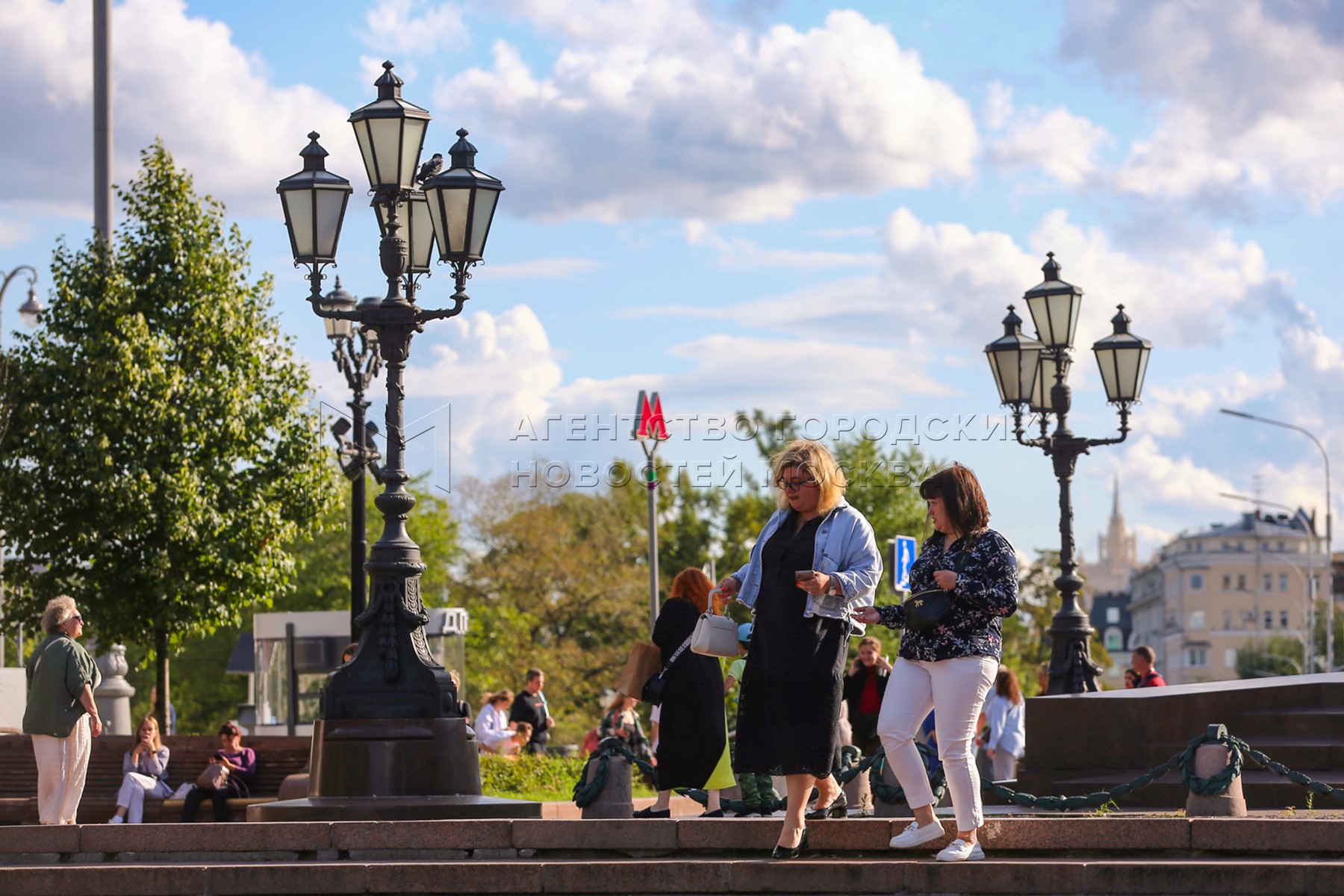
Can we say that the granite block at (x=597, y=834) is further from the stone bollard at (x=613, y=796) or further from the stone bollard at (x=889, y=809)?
the stone bollard at (x=889, y=809)

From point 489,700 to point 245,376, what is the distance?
5416 mm

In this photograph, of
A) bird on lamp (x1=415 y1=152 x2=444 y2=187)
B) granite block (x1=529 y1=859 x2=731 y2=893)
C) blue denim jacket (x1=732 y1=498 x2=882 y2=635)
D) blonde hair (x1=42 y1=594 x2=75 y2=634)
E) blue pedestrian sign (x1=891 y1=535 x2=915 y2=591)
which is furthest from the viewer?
blue pedestrian sign (x1=891 y1=535 x2=915 y2=591)

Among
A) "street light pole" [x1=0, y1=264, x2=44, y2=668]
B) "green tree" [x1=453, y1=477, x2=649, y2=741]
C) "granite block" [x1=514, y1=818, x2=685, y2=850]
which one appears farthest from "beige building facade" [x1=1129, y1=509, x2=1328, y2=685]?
"granite block" [x1=514, y1=818, x2=685, y2=850]

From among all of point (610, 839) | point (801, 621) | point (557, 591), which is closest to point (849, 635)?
point (801, 621)

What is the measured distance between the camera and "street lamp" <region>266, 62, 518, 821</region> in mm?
11156

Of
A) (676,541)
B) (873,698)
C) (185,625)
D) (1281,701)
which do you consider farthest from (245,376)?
(676,541)

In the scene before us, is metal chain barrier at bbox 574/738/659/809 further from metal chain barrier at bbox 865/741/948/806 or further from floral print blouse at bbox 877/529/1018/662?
floral print blouse at bbox 877/529/1018/662

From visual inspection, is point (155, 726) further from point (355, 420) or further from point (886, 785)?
point (886, 785)

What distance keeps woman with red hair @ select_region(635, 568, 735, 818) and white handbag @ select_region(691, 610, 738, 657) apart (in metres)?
1.77

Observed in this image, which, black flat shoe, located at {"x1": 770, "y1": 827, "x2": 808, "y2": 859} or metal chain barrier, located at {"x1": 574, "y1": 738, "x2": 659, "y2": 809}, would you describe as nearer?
black flat shoe, located at {"x1": 770, "y1": 827, "x2": 808, "y2": 859}

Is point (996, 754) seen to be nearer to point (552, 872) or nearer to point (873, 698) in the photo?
point (873, 698)

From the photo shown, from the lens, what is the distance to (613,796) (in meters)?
9.70

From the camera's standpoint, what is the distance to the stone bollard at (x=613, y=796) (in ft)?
31.8

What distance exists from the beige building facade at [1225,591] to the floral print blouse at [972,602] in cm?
14622
